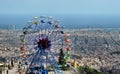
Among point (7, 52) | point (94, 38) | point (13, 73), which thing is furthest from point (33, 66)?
point (94, 38)

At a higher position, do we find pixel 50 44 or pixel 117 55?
pixel 50 44

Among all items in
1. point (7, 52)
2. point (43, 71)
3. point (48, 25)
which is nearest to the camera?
point (43, 71)

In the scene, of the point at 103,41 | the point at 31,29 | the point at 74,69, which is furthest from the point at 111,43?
the point at 31,29

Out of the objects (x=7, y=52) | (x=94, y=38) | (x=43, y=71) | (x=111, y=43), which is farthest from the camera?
(x=94, y=38)

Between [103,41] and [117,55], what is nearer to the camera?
[117,55]

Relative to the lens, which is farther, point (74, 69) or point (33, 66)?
point (74, 69)

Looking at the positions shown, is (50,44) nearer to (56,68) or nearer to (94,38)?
(56,68)

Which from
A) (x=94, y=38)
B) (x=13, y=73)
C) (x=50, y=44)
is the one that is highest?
(x=50, y=44)

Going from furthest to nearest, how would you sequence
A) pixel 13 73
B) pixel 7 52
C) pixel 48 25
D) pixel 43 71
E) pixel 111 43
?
pixel 111 43
pixel 7 52
pixel 13 73
pixel 48 25
pixel 43 71

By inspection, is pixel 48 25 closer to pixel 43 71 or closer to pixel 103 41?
pixel 43 71
